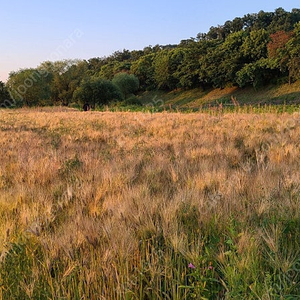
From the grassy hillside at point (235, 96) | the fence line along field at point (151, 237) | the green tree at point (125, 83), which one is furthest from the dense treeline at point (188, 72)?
the fence line along field at point (151, 237)

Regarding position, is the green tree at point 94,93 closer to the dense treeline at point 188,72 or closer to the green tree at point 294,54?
the dense treeline at point 188,72

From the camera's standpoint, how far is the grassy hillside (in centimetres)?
4197

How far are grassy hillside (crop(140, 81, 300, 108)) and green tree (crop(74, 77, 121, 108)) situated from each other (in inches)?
396

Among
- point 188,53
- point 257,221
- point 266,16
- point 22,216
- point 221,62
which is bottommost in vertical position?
point 257,221

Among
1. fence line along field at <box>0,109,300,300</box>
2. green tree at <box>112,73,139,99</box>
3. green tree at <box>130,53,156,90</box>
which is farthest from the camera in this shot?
green tree at <box>130,53,156,90</box>

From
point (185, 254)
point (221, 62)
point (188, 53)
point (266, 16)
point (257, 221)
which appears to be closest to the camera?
point (185, 254)

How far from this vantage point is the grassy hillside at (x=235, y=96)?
42.0 metres

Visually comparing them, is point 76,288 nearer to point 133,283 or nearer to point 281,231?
point 133,283

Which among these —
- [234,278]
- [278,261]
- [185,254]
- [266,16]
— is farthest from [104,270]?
[266,16]

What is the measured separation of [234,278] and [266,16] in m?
113

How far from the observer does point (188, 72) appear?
219ft

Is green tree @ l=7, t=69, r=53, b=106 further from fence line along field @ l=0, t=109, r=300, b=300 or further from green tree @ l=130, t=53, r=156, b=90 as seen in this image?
fence line along field @ l=0, t=109, r=300, b=300

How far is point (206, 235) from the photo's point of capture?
6.04 ft

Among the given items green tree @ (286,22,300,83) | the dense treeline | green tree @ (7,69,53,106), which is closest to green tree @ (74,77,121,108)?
the dense treeline
